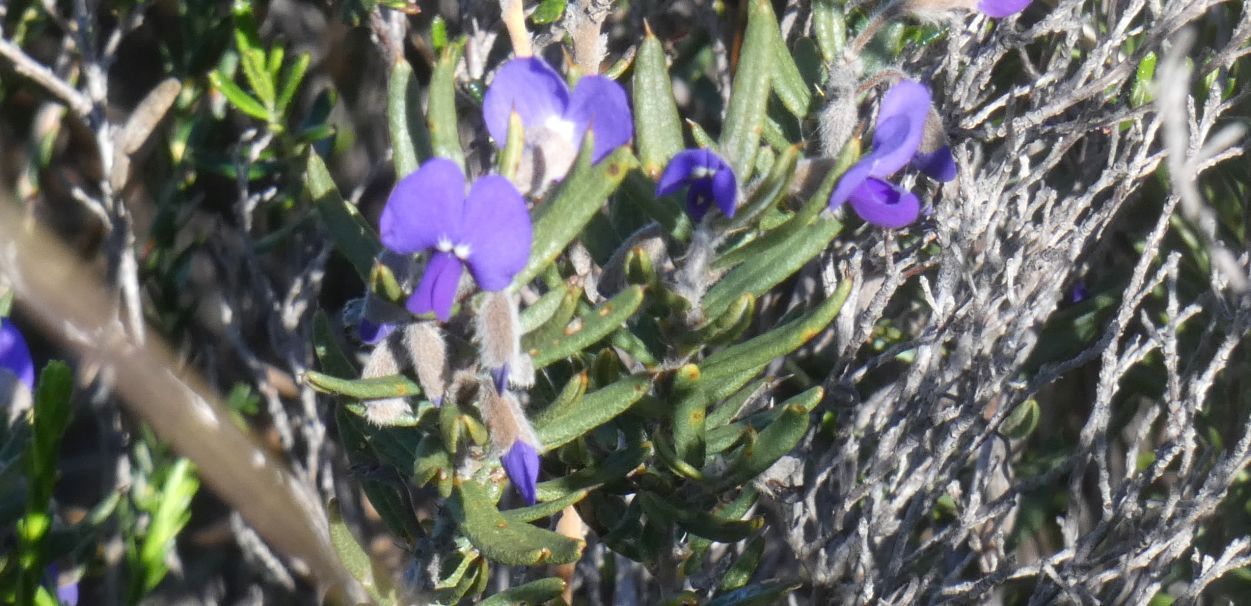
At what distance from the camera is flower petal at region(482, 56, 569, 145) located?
991 millimetres

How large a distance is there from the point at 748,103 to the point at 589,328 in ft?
0.89

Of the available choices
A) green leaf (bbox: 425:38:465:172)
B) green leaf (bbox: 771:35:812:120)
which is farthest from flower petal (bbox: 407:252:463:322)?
green leaf (bbox: 771:35:812:120)

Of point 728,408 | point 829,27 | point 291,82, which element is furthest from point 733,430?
point 291,82

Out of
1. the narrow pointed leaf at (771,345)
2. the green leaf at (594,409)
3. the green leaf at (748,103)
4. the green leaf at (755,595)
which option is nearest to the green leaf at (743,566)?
the green leaf at (755,595)

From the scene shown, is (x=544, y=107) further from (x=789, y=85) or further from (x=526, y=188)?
(x=789, y=85)

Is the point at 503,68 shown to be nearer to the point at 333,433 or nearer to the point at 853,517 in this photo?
the point at 853,517

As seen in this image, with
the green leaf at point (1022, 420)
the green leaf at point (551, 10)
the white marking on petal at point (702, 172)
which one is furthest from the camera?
the green leaf at point (1022, 420)

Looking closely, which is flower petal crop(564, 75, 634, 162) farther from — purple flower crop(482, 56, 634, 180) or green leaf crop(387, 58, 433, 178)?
green leaf crop(387, 58, 433, 178)

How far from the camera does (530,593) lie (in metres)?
1.13

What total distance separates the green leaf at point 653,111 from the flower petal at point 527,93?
0.10 m

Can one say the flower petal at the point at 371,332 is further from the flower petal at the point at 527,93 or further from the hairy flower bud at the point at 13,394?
the hairy flower bud at the point at 13,394

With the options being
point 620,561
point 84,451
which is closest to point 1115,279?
point 620,561

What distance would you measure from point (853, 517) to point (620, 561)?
34 centimetres

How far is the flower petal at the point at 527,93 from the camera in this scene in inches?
39.0
